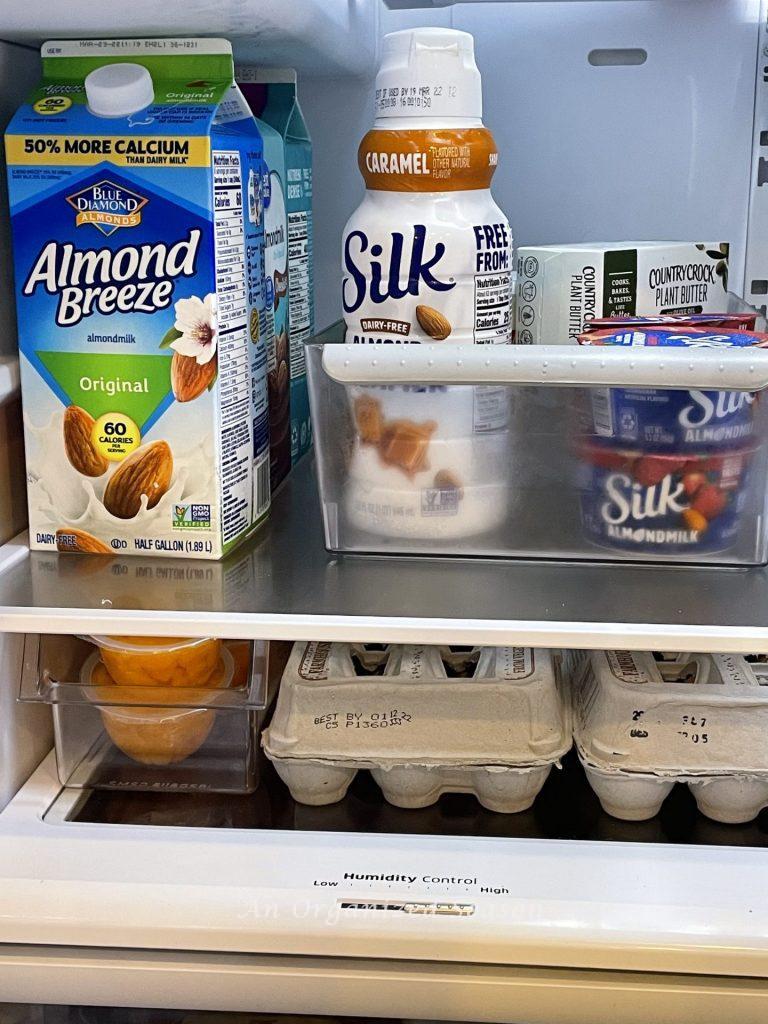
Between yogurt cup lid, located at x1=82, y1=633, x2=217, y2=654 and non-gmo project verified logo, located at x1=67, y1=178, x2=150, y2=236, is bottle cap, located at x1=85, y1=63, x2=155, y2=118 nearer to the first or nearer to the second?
non-gmo project verified logo, located at x1=67, y1=178, x2=150, y2=236

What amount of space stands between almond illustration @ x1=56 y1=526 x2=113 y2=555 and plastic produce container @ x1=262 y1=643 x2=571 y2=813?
200 millimetres

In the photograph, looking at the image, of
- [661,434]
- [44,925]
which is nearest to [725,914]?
[661,434]

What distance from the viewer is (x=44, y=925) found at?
868mm

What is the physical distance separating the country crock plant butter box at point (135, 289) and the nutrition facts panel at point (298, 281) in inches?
8.5

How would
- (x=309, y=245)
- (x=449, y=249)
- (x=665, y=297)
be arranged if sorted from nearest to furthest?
(x=449, y=249) < (x=665, y=297) < (x=309, y=245)

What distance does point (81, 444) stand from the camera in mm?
989

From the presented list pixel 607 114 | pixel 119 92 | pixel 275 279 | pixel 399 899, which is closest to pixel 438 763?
pixel 399 899

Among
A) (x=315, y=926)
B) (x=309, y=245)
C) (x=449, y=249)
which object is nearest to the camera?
(x=315, y=926)

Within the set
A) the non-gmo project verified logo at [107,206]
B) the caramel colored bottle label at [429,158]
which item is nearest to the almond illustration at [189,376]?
the non-gmo project verified logo at [107,206]

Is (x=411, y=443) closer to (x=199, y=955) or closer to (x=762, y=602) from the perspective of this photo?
(x=762, y=602)

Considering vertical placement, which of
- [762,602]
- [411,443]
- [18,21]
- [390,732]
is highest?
[18,21]

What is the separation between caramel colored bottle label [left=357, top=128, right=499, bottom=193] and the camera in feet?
3.15

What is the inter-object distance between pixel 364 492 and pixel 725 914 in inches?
16.8

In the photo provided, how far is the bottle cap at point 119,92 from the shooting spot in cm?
93
